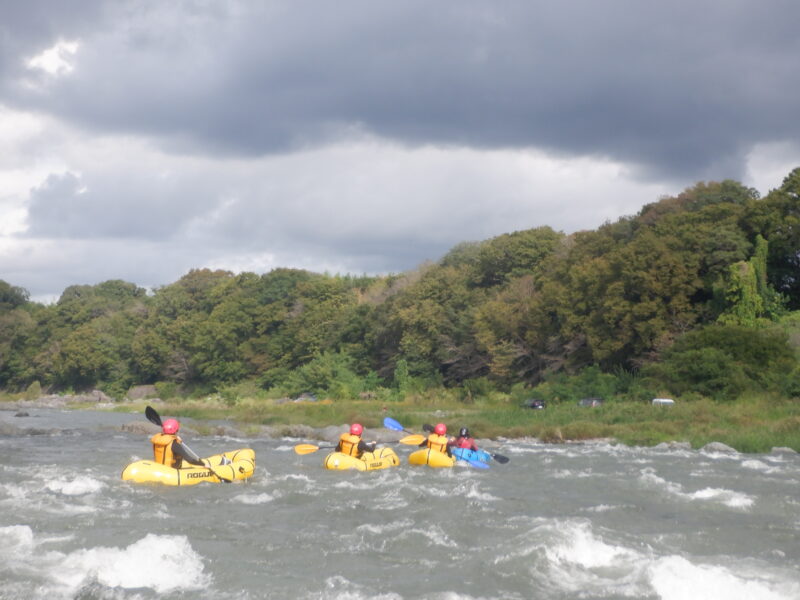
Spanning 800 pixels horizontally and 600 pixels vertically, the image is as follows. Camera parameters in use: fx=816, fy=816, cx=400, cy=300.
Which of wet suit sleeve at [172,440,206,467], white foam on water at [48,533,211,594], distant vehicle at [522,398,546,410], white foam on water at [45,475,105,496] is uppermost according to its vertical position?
wet suit sleeve at [172,440,206,467]

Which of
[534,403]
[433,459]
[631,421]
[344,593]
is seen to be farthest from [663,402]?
[344,593]

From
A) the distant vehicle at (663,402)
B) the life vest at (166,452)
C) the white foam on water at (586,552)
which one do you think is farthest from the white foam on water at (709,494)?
the distant vehicle at (663,402)

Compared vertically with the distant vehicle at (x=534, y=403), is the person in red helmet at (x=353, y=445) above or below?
above

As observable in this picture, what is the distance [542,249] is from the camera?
5372 cm

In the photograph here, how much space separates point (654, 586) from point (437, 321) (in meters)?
45.3

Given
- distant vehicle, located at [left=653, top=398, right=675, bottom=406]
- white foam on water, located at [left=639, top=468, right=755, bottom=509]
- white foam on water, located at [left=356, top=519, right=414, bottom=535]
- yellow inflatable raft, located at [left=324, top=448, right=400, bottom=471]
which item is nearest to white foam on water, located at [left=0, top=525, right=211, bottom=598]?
white foam on water, located at [left=356, top=519, right=414, bottom=535]

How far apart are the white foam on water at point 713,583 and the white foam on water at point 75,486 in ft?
34.3

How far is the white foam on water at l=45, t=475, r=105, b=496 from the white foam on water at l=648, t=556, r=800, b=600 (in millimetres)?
10443

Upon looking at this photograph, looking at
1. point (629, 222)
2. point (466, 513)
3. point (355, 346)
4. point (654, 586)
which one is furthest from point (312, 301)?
point (654, 586)

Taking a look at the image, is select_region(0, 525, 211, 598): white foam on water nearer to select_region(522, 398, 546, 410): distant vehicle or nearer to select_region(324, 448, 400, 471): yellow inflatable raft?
select_region(324, 448, 400, 471): yellow inflatable raft

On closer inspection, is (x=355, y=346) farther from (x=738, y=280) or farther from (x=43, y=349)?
(x=43, y=349)

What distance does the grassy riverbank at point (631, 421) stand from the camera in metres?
25.0

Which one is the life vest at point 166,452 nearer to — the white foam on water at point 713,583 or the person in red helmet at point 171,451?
the person in red helmet at point 171,451

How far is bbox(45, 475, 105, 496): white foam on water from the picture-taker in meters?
15.1
